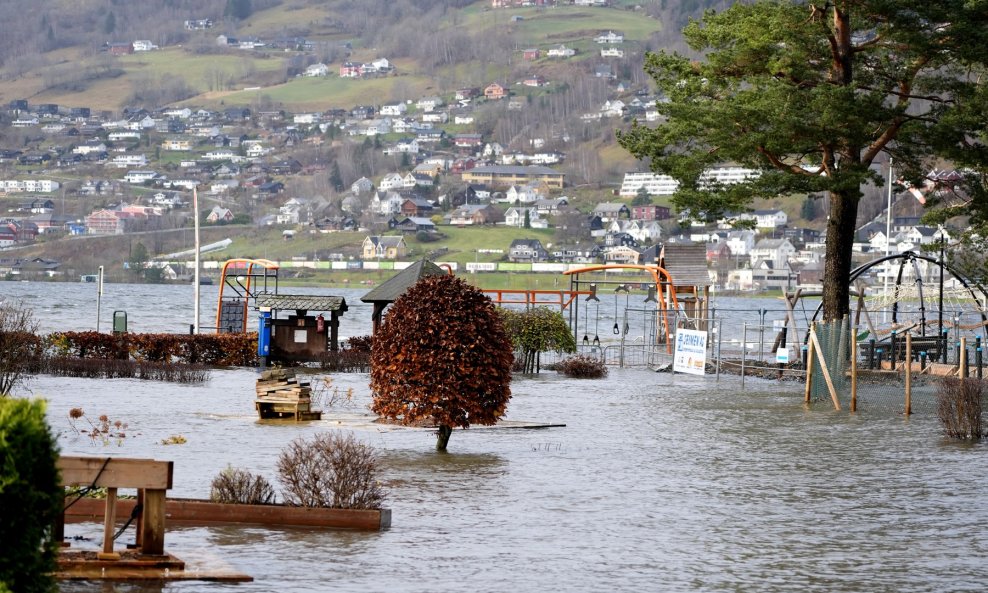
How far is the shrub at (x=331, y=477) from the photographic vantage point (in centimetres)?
1364

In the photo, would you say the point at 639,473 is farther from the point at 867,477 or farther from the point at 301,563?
the point at 301,563

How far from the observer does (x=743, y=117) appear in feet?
115

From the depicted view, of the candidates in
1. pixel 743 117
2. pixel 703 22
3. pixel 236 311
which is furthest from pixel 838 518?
pixel 236 311

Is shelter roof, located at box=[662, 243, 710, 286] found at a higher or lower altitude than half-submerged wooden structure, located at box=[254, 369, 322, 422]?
higher

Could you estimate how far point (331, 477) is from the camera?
545 inches

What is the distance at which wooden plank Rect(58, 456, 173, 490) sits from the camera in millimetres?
10617

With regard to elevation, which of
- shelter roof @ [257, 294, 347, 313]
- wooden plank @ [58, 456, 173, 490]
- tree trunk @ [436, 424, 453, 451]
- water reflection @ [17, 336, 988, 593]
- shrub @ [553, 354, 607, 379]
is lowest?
water reflection @ [17, 336, 988, 593]

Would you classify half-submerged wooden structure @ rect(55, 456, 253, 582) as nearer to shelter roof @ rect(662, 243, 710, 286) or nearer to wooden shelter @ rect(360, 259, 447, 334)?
wooden shelter @ rect(360, 259, 447, 334)

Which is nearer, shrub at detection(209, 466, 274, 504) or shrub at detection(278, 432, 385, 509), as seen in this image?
shrub at detection(278, 432, 385, 509)

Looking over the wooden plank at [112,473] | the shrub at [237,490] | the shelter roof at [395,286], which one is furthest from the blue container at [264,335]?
the wooden plank at [112,473]

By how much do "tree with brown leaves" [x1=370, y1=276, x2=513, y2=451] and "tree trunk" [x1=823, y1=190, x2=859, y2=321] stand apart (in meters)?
19.8

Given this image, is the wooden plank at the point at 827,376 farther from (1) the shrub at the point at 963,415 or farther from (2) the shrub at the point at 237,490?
(2) the shrub at the point at 237,490

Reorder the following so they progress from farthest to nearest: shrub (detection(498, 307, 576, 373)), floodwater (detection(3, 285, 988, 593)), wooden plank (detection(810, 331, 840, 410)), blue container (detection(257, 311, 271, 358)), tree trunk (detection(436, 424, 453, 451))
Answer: blue container (detection(257, 311, 271, 358)) < shrub (detection(498, 307, 576, 373)) < wooden plank (detection(810, 331, 840, 410)) < tree trunk (detection(436, 424, 453, 451)) < floodwater (detection(3, 285, 988, 593))

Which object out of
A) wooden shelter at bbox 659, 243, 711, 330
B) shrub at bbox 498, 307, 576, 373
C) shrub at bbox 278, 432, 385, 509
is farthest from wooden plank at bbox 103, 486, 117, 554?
wooden shelter at bbox 659, 243, 711, 330
